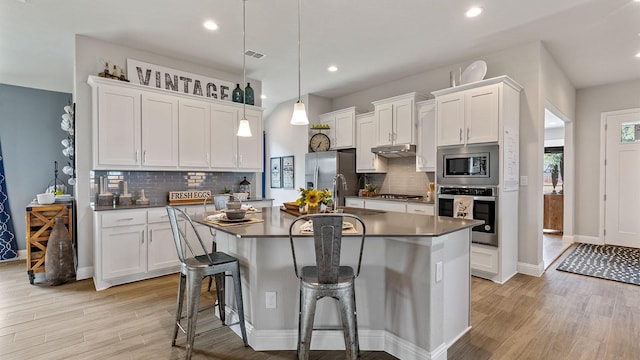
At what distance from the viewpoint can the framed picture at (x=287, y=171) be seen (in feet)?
21.8

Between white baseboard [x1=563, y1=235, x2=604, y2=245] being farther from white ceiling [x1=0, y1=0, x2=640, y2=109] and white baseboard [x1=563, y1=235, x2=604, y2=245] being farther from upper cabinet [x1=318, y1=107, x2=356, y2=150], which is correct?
upper cabinet [x1=318, y1=107, x2=356, y2=150]

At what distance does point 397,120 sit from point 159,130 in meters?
3.46

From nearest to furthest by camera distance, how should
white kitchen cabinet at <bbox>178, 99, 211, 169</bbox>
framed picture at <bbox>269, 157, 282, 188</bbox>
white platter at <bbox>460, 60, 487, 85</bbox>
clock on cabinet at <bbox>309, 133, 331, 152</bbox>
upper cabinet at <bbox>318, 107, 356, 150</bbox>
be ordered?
1. white platter at <bbox>460, 60, 487, 85</bbox>
2. white kitchen cabinet at <bbox>178, 99, 211, 169</bbox>
3. upper cabinet at <bbox>318, 107, 356, 150</bbox>
4. clock on cabinet at <bbox>309, 133, 331, 152</bbox>
5. framed picture at <bbox>269, 157, 282, 188</bbox>

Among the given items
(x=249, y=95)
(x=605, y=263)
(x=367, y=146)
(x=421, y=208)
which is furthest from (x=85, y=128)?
(x=605, y=263)

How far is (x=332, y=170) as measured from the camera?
18.4 ft

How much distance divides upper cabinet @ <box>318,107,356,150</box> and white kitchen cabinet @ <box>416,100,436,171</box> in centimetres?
132

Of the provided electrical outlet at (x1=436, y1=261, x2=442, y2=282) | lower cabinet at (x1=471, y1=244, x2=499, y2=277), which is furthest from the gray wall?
lower cabinet at (x1=471, y1=244, x2=499, y2=277)

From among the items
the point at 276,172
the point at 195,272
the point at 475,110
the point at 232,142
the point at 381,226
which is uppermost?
the point at 475,110

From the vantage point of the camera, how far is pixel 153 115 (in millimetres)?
4016

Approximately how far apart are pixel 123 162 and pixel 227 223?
7.59 feet

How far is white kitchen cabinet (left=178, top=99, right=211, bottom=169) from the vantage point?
14.0ft

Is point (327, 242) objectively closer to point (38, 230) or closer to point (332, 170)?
point (332, 170)

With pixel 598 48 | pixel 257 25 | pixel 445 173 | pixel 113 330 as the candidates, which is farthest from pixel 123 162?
pixel 598 48

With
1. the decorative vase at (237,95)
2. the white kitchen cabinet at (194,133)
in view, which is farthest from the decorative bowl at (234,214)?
the decorative vase at (237,95)
